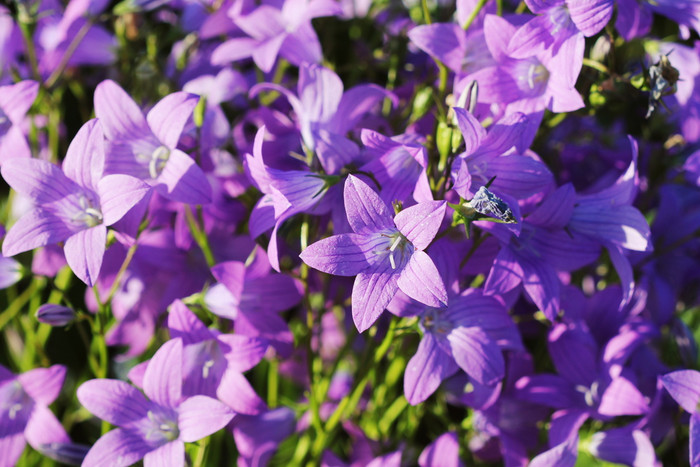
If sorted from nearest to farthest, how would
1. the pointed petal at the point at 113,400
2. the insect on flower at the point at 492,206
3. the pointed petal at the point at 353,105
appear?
the insect on flower at the point at 492,206, the pointed petal at the point at 113,400, the pointed petal at the point at 353,105

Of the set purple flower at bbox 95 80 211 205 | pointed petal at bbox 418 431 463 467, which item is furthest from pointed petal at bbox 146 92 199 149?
pointed petal at bbox 418 431 463 467

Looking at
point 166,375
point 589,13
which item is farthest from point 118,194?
point 589,13

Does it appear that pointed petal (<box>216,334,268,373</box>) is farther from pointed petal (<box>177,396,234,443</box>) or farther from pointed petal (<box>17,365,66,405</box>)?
pointed petal (<box>17,365,66,405</box>)

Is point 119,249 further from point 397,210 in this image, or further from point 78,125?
point 78,125

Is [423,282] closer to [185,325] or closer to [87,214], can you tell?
[185,325]

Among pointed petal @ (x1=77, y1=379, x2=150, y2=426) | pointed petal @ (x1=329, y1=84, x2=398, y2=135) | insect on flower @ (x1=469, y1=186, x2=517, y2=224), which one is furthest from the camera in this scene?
pointed petal @ (x1=329, y1=84, x2=398, y2=135)

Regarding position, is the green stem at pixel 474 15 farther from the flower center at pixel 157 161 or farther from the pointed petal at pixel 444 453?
the pointed petal at pixel 444 453

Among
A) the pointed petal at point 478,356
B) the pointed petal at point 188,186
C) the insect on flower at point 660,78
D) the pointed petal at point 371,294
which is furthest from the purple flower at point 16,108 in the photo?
the insect on flower at point 660,78
